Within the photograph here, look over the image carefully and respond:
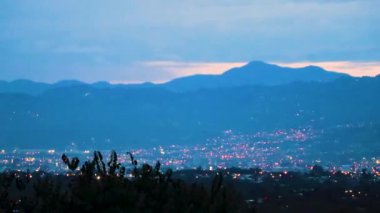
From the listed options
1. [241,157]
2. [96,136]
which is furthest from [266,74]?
[241,157]

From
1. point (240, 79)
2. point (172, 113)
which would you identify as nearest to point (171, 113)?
point (172, 113)

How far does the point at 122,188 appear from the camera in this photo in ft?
30.1

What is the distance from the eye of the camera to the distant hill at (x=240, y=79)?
16512 cm

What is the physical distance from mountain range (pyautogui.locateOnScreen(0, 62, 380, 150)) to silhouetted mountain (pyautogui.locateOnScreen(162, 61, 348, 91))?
41332 millimetres

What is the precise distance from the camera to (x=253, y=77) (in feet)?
569

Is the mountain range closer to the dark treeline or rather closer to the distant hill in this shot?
the distant hill

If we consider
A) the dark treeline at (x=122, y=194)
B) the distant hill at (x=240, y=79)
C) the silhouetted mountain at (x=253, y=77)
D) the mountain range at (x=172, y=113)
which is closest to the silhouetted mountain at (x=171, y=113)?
the mountain range at (x=172, y=113)

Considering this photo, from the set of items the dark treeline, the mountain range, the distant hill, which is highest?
the distant hill

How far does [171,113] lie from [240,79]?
58757 millimetres

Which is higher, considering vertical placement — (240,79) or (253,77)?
(253,77)

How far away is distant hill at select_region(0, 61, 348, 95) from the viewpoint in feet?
542

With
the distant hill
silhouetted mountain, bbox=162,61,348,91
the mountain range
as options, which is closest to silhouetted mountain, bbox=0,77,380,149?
the mountain range

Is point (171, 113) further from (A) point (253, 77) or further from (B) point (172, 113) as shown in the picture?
(A) point (253, 77)

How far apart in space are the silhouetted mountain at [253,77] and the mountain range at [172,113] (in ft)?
136
